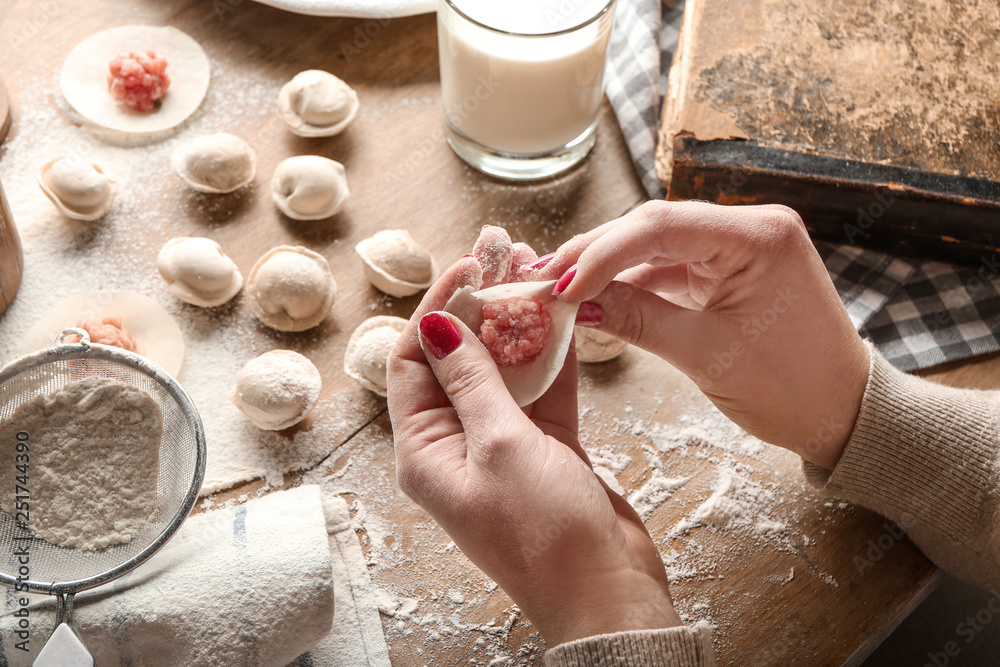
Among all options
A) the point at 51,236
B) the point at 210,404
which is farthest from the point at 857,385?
the point at 51,236

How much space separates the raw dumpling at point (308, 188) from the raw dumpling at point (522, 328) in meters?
0.47

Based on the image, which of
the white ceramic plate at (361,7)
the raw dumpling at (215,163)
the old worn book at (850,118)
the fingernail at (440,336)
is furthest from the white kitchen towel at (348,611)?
the white ceramic plate at (361,7)

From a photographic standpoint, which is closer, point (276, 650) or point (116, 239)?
point (276, 650)

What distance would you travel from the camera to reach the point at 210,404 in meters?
1.30

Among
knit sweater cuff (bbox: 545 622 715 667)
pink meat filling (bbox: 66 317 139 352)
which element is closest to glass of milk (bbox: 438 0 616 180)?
pink meat filling (bbox: 66 317 139 352)

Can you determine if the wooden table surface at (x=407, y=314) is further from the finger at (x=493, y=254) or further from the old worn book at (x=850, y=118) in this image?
the finger at (x=493, y=254)

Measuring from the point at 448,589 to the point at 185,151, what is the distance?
3.00ft

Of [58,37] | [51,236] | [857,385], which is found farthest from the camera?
[58,37]

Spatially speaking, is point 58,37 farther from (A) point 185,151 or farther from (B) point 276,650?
(B) point 276,650

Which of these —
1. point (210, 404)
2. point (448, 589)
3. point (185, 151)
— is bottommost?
point (448, 589)

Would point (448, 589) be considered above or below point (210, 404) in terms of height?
below

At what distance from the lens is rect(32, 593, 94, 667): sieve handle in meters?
0.97

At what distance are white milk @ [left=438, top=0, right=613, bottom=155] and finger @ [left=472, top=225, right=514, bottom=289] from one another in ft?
1.11

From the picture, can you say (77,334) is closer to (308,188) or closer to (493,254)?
(308,188)
